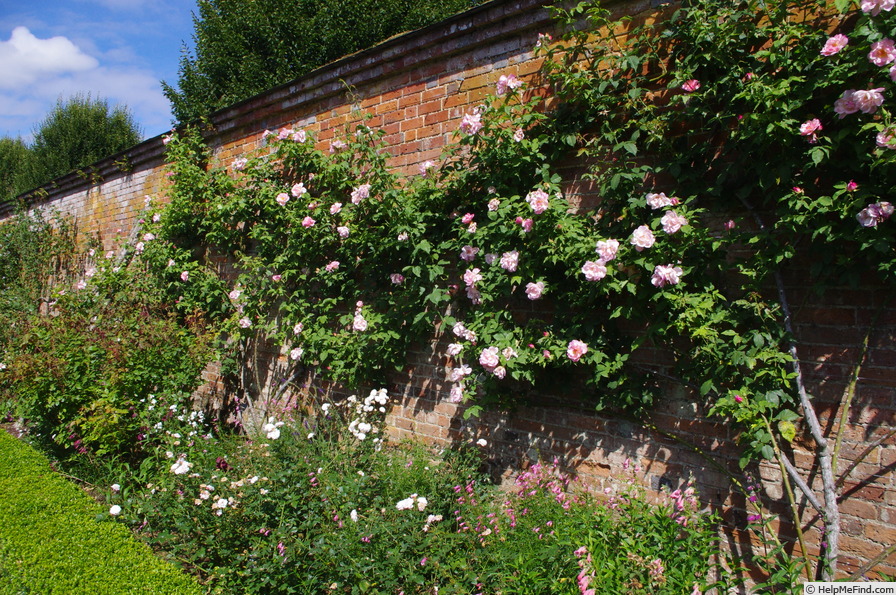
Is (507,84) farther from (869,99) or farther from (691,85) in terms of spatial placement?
(869,99)

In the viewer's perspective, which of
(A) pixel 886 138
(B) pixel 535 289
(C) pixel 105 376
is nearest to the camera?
(A) pixel 886 138

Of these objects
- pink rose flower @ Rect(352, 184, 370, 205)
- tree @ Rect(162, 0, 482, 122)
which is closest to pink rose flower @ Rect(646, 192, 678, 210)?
pink rose flower @ Rect(352, 184, 370, 205)

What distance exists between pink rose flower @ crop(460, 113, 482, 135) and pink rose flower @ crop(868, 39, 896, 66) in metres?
1.89

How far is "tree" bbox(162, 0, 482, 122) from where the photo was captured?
10.5 meters

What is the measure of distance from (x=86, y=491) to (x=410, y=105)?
3916mm

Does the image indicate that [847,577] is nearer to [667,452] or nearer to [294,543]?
[667,452]

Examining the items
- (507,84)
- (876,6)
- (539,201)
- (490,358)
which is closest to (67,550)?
(490,358)

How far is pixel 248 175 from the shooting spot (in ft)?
16.7

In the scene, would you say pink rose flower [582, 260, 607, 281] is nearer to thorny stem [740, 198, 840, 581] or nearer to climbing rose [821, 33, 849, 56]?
thorny stem [740, 198, 840, 581]

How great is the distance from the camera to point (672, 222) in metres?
2.53

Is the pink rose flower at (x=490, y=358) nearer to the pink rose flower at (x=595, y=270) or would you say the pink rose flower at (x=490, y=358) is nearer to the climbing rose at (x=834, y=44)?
the pink rose flower at (x=595, y=270)

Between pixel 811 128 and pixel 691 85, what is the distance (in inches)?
23.1

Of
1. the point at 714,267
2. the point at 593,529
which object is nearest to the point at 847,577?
the point at 593,529

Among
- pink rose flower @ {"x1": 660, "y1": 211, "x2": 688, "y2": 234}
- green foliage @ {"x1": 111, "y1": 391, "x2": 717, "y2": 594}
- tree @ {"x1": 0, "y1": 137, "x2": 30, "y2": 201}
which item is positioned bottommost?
green foliage @ {"x1": 111, "y1": 391, "x2": 717, "y2": 594}
